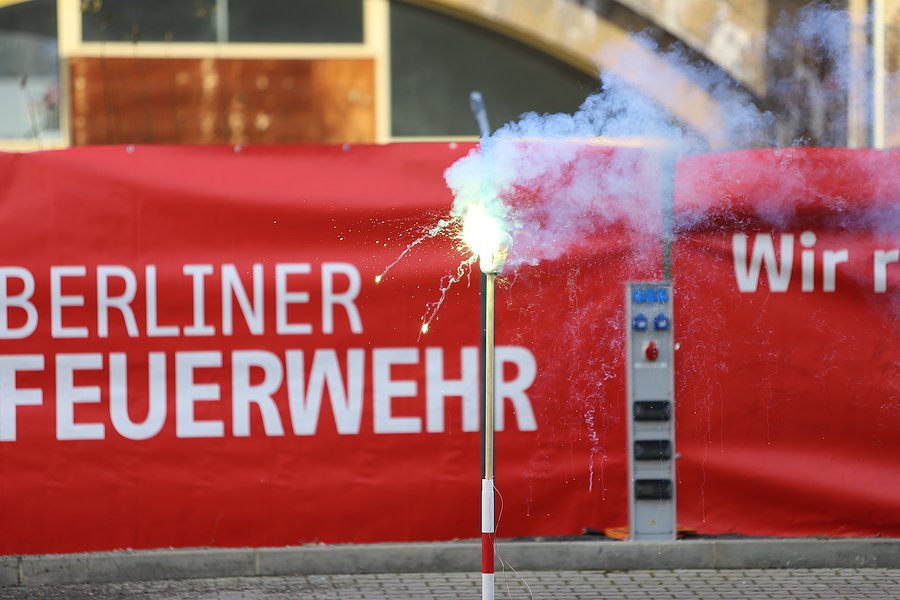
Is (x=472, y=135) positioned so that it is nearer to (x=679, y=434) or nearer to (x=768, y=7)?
(x=768, y=7)

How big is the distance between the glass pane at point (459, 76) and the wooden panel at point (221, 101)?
349mm

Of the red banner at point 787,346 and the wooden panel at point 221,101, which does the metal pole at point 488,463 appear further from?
the wooden panel at point 221,101

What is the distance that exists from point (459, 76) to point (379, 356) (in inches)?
196

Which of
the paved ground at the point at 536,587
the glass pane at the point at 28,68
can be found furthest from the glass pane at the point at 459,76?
the paved ground at the point at 536,587

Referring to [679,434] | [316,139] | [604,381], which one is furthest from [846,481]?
[316,139]

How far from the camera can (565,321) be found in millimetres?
7625

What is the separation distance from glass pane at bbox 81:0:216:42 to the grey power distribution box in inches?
231

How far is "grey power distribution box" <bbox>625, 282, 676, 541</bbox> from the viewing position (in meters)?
7.61

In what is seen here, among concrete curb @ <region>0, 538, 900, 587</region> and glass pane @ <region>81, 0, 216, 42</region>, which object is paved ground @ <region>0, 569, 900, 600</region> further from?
glass pane @ <region>81, 0, 216, 42</region>

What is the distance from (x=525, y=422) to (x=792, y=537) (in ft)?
5.74

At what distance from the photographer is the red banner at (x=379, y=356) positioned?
748 centimetres

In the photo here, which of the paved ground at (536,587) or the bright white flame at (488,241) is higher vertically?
the bright white flame at (488,241)

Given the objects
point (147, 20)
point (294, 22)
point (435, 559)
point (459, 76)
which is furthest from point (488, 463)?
point (147, 20)

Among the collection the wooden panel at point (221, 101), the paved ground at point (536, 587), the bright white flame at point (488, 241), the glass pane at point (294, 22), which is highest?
the glass pane at point (294, 22)
